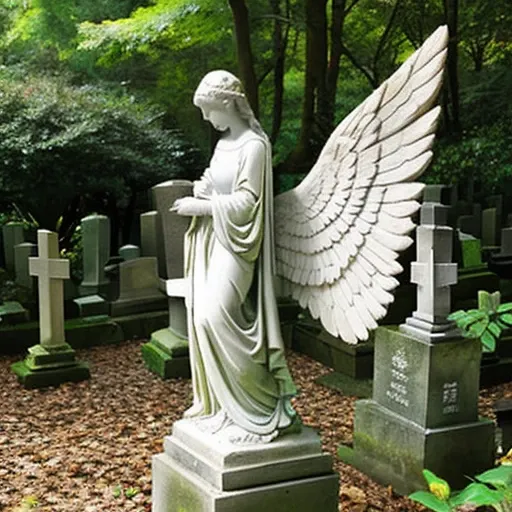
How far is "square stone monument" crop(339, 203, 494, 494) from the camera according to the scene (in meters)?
5.32

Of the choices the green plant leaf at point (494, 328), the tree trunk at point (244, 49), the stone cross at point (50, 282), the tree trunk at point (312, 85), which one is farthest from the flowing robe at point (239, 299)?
the tree trunk at point (312, 85)

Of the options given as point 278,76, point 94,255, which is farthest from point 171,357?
point 278,76

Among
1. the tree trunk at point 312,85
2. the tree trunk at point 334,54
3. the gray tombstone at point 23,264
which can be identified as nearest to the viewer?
the gray tombstone at point 23,264

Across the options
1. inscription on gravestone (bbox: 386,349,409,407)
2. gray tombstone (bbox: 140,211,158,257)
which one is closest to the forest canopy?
gray tombstone (bbox: 140,211,158,257)

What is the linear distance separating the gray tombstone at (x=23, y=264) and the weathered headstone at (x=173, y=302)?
8.65 ft

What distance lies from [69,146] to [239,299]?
8.20m

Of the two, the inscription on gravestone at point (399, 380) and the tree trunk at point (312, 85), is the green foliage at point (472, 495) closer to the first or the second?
the inscription on gravestone at point (399, 380)

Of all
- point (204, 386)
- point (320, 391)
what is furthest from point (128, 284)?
point (204, 386)

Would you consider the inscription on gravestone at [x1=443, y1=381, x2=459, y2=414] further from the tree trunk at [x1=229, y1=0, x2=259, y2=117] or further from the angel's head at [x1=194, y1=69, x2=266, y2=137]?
the tree trunk at [x1=229, y1=0, x2=259, y2=117]

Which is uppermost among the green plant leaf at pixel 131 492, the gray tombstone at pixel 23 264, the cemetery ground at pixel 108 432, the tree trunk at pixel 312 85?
the tree trunk at pixel 312 85

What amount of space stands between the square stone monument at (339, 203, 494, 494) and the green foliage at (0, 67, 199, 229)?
7.31m

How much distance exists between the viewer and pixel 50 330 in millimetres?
7805

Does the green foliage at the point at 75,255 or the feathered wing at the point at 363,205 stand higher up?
the feathered wing at the point at 363,205

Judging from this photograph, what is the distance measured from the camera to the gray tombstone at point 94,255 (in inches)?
405
